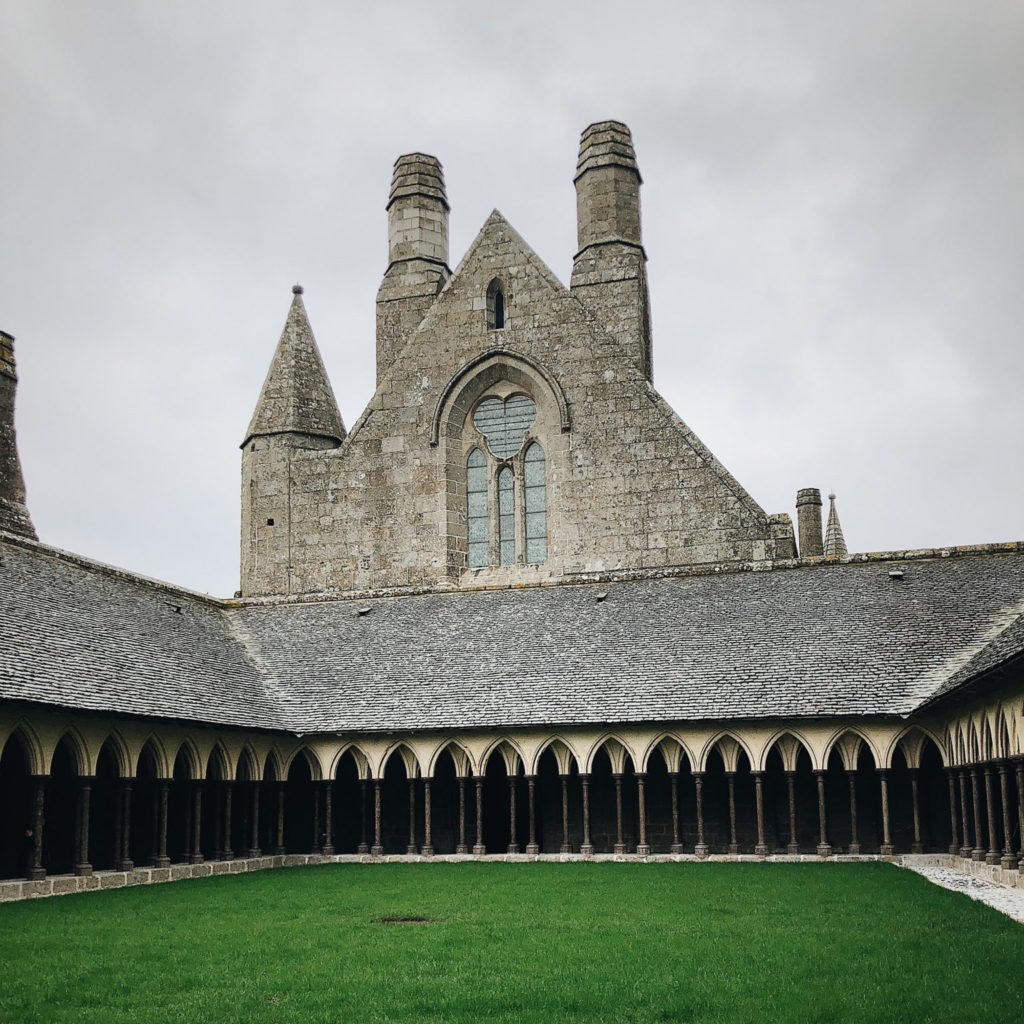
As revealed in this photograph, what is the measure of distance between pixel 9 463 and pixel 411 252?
15219 mm

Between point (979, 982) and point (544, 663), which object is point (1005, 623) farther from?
point (979, 982)

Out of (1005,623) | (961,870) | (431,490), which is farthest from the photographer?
(431,490)

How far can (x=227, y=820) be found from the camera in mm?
26234

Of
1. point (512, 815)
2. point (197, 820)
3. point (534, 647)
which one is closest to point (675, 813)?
point (512, 815)

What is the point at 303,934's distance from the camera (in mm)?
14500

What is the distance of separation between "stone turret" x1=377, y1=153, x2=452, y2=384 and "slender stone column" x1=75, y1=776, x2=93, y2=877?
67.4 feet

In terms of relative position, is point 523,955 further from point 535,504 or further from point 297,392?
point 297,392

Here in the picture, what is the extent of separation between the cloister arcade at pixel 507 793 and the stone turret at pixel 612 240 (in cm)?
1350

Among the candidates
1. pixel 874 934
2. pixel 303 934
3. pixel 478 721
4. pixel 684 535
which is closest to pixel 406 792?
pixel 478 721

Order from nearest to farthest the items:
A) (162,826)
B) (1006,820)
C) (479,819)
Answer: (1006,820) < (162,826) < (479,819)

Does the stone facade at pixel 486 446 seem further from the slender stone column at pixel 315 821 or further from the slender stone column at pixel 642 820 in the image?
the slender stone column at pixel 642 820

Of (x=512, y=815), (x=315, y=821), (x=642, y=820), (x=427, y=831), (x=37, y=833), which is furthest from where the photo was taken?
(x=315, y=821)

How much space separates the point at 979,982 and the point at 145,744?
55.3 ft

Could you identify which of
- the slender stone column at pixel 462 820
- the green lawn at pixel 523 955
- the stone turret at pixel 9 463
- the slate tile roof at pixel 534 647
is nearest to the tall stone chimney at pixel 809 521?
the slate tile roof at pixel 534 647
